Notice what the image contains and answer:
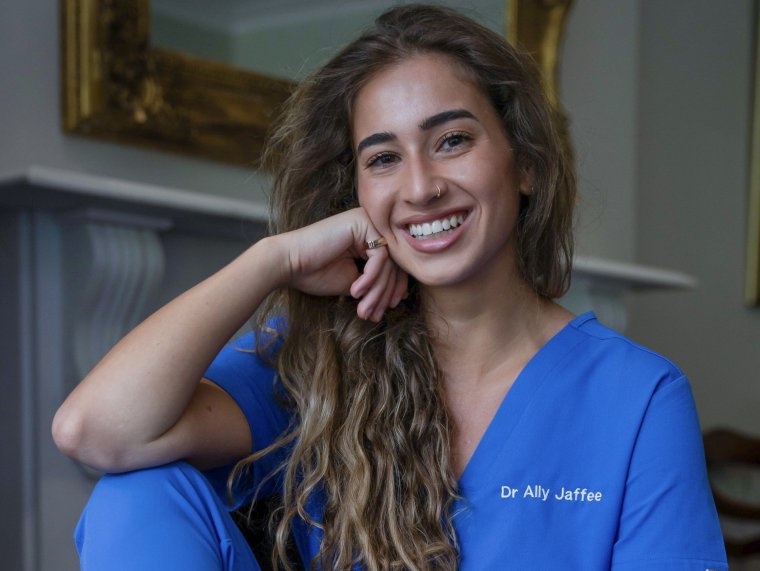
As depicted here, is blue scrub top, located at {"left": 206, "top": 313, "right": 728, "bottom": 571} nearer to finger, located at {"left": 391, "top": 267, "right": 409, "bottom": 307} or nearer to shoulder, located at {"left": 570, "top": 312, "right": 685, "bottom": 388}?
shoulder, located at {"left": 570, "top": 312, "right": 685, "bottom": 388}

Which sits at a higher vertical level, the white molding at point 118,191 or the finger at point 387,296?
the white molding at point 118,191

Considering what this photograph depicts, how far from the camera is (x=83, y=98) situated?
220 cm

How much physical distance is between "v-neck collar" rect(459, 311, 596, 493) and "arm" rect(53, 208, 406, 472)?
0.73ft

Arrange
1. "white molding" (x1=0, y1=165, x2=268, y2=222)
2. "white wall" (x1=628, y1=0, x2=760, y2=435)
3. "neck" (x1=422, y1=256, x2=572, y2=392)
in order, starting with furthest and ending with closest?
"white wall" (x1=628, y1=0, x2=760, y2=435) → "white molding" (x1=0, y1=165, x2=268, y2=222) → "neck" (x1=422, y1=256, x2=572, y2=392)

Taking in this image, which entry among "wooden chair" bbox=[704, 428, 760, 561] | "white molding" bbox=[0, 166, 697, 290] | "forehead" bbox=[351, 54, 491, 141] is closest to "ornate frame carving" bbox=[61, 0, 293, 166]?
"white molding" bbox=[0, 166, 697, 290]

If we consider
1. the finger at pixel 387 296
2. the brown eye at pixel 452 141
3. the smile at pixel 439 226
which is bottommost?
the finger at pixel 387 296

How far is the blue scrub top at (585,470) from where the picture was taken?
1369 mm

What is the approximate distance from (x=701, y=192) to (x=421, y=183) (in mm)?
3013

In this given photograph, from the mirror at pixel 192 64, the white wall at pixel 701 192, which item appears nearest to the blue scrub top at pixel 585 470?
the mirror at pixel 192 64

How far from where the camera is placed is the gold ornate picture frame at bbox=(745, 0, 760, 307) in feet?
14.0

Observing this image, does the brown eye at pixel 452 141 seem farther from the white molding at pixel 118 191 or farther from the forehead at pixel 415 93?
the white molding at pixel 118 191

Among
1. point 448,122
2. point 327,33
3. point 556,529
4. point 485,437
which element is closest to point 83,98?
point 327,33

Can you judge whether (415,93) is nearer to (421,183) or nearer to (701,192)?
(421,183)

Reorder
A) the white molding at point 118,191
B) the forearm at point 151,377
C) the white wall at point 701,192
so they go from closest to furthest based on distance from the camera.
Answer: the forearm at point 151,377 < the white molding at point 118,191 < the white wall at point 701,192
